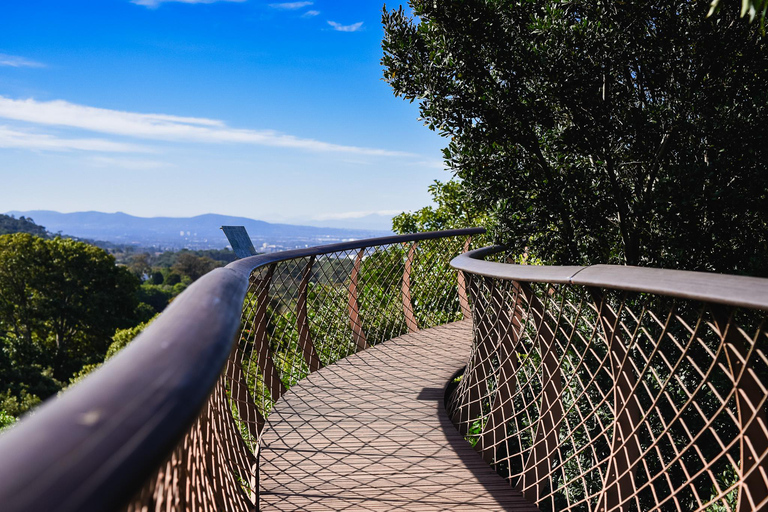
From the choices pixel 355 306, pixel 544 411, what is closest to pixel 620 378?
pixel 544 411

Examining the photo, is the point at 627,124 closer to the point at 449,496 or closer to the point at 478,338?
the point at 478,338

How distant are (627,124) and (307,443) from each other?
376cm

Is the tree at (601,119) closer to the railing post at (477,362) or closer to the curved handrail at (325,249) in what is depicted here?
the curved handrail at (325,249)

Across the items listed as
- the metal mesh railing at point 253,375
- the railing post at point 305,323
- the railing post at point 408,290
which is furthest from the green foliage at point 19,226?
the railing post at point 305,323

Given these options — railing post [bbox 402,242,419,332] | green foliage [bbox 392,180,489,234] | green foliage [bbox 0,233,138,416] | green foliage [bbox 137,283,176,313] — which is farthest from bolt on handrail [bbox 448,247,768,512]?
green foliage [bbox 137,283,176,313]

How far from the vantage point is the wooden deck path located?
8.49ft

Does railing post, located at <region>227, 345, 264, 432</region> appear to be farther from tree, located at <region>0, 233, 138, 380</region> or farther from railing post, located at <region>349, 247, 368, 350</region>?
tree, located at <region>0, 233, 138, 380</region>

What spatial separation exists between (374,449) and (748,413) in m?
2.23

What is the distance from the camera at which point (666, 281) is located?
1399 mm

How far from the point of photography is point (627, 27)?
4438 millimetres

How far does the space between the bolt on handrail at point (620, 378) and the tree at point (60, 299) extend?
141ft

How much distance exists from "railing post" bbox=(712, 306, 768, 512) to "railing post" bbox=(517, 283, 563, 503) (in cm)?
106

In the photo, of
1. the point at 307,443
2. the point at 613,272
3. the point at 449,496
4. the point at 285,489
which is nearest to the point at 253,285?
the point at 307,443

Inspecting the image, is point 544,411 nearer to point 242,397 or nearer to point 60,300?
point 242,397
